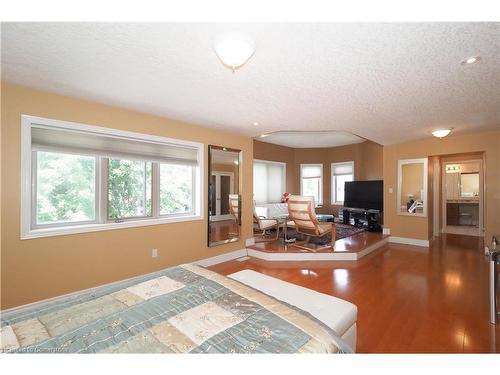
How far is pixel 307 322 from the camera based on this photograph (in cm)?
118

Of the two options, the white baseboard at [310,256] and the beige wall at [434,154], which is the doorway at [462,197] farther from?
the white baseboard at [310,256]

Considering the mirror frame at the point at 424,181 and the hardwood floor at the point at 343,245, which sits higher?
the mirror frame at the point at 424,181

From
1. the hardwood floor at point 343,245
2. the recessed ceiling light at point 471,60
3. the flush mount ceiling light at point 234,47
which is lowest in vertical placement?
the hardwood floor at point 343,245

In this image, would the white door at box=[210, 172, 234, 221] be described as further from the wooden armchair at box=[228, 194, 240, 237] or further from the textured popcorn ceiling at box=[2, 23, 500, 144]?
the textured popcorn ceiling at box=[2, 23, 500, 144]

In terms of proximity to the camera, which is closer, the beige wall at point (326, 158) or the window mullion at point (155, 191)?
the window mullion at point (155, 191)

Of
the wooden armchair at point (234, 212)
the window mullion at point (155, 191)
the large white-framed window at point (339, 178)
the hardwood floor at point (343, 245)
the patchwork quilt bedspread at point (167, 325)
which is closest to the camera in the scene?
the patchwork quilt bedspread at point (167, 325)

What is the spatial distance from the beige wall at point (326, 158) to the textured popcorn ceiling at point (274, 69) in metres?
3.69

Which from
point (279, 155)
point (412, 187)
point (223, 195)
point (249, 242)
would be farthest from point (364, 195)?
point (223, 195)

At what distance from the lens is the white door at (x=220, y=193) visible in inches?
158

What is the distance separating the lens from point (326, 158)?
808 cm

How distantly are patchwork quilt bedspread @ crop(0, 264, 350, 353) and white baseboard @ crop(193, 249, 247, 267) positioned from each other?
2.32 meters

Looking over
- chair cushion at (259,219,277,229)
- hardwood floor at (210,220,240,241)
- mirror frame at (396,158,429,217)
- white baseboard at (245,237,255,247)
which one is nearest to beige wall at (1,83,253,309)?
hardwood floor at (210,220,240,241)

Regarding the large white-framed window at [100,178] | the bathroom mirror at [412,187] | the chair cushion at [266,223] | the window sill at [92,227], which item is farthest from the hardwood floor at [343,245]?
the window sill at [92,227]
